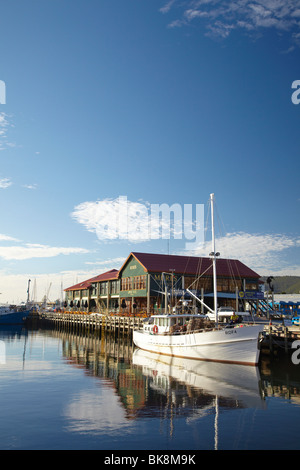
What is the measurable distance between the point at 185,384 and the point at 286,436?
33.2ft

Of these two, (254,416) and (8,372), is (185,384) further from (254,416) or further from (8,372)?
(8,372)

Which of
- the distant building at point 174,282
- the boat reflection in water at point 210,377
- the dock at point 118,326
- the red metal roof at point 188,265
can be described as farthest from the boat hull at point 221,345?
the red metal roof at point 188,265

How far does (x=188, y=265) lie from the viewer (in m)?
62.2

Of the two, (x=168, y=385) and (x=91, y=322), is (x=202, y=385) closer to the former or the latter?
(x=168, y=385)

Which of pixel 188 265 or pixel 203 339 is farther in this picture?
pixel 188 265

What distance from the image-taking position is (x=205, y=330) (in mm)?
33156

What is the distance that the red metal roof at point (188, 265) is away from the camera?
197ft

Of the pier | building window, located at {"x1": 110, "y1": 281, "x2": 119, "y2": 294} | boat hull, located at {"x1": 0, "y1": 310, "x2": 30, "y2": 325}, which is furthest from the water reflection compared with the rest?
boat hull, located at {"x1": 0, "y1": 310, "x2": 30, "y2": 325}

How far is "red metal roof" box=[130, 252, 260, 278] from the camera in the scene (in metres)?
59.9

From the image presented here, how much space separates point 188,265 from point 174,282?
508cm

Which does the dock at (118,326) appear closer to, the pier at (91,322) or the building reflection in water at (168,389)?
the pier at (91,322)

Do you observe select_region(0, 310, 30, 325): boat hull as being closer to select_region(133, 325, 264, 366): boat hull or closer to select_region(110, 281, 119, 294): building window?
select_region(110, 281, 119, 294): building window

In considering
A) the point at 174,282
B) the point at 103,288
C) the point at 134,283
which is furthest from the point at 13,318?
the point at 174,282
